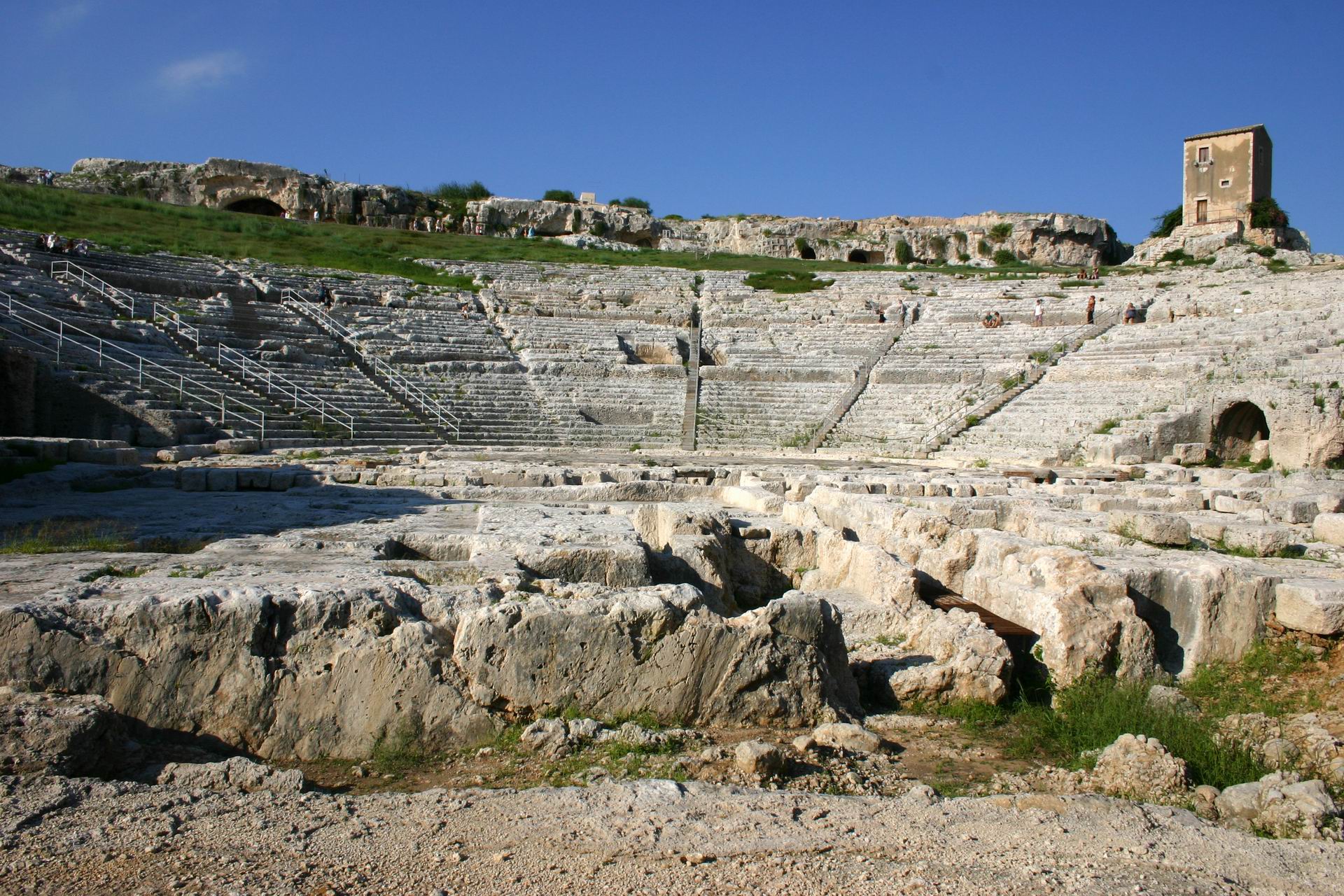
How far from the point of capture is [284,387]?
A: 1886 cm

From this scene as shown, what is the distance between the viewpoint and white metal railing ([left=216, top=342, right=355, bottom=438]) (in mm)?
18109

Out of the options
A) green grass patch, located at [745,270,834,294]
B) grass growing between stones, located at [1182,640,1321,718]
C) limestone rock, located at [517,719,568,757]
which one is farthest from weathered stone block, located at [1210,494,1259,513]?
green grass patch, located at [745,270,834,294]

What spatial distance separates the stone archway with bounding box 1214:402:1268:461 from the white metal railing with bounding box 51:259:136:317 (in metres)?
23.2

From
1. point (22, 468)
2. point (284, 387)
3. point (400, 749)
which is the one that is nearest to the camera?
point (400, 749)

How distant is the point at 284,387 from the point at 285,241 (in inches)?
673

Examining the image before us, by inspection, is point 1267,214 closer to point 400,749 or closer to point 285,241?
point 285,241

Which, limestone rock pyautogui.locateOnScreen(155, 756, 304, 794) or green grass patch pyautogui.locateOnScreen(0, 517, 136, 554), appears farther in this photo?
green grass patch pyautogui.locateOnScreen(0, 517, 136, 554)

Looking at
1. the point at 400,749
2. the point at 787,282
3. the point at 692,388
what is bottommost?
the point at 400,749

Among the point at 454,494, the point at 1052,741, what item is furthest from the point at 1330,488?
the point at 454,494

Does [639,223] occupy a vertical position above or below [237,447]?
above

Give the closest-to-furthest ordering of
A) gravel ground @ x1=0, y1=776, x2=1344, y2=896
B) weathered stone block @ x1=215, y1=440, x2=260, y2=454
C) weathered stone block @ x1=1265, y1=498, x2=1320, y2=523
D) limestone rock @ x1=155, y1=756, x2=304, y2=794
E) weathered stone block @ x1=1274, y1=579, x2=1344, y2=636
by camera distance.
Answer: gravel ground @ x1=0, y1=776, x2=1344, y2=896
limestone rock @ x1=155, y1=756, x2=304, y2=794
weathered stone block @ x1=1274, y1=579, x2=1344, y2=636
weathered stone block @ x1=1265, y1=498, x2=1320, y2=523
weathered stone block @ x1=215, y1=440, x2=260, y2=454

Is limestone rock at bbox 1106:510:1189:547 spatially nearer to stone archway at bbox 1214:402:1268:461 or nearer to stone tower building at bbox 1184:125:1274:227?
stone archway at bbox 1214:402:1268:461

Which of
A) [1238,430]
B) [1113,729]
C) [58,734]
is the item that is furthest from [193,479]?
[1238,430]

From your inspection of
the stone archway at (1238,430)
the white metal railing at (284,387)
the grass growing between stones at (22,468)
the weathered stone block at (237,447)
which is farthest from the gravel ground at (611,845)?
the stone archway at (1238,430)
